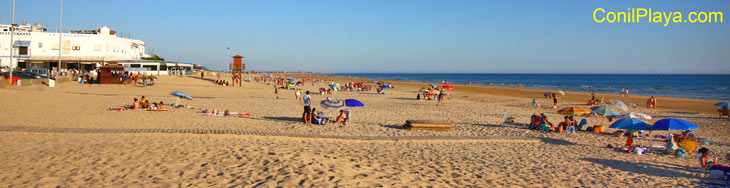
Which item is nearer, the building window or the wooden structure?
the wooden structure

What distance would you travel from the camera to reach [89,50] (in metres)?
43.7

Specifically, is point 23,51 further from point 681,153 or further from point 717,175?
point 717,175

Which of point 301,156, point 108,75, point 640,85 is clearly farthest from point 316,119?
point 640,85

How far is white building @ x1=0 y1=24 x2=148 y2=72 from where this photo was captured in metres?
40.3

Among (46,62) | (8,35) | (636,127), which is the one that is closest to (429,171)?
(636,127)

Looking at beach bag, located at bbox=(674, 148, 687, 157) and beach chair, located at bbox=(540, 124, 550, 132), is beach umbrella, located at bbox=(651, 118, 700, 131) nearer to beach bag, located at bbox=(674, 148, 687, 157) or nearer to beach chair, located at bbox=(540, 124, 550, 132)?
beach bag, located at bbox=(674, 148, 687, 157)

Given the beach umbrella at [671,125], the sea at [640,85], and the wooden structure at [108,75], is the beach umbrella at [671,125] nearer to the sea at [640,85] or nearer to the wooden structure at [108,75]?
the wooden structure at [108,75]

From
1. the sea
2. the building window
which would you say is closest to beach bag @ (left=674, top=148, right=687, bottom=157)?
the sea

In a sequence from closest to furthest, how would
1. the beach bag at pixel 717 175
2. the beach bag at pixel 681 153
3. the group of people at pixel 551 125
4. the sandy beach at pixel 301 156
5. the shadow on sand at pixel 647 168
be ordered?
the sandy beach at pixel 301 156 → the beach bag at pixel 717 175 → the shadow on sand at pixel 647 168 → the beach bag at pixel 681 153 → the group of people at pixel 551 125

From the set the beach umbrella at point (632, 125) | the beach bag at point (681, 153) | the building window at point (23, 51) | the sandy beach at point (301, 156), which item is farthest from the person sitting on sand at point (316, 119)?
the building window at point (23, 51)

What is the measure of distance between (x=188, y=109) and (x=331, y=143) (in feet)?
29.0

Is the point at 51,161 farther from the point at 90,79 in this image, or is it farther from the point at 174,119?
the point at 90,79

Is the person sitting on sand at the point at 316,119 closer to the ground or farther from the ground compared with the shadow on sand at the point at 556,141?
farther from the ground

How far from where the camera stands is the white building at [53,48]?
40312 mm
